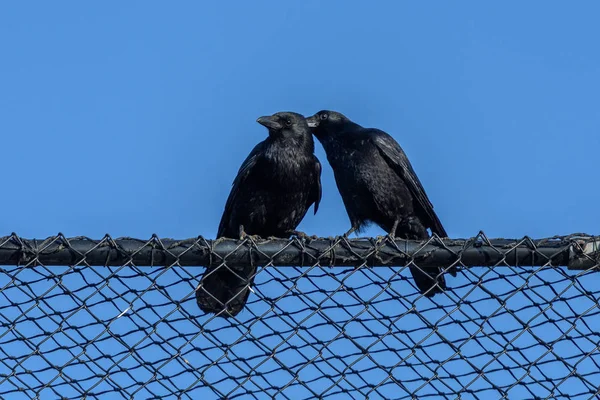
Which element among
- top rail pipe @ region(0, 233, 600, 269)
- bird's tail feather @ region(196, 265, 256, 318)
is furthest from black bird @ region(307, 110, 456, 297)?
top rail pipe @ region(0, 233, 600, 269)

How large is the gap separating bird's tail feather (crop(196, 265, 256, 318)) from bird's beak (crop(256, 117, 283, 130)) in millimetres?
2358

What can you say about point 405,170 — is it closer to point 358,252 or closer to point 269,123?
point 269,123

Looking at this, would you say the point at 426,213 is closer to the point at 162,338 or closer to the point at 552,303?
the point at 552,303

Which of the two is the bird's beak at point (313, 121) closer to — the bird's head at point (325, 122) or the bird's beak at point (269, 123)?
the bird's head at point (325, 122)

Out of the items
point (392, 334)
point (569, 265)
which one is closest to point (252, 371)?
point (392, 334)

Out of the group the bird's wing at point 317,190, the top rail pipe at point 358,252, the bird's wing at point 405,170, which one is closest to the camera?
the top rail pipe at point 358,252

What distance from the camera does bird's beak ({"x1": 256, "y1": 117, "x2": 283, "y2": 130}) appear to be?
7.51 meters

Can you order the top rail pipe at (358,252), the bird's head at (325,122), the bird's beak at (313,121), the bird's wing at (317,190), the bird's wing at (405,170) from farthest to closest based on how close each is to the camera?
the bird's beak at (313,121)
the bird's head at (325,122)
the bird's wing at (317,190)
the bird's wing at (405,170)
the top rail pipe at (358,252)

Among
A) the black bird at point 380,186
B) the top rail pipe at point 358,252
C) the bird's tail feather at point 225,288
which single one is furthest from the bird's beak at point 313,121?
the top rail pipe at point 358,252

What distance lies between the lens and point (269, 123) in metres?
7.52

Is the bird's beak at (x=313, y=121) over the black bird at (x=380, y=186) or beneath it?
over

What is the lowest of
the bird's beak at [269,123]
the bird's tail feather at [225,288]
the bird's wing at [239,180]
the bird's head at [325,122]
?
the bird's tail feather at [225,288]

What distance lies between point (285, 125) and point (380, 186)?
80 cm

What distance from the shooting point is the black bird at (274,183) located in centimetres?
739
